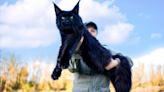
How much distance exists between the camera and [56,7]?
2682mm

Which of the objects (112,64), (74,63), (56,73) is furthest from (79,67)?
(56,73)

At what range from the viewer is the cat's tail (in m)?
3.02

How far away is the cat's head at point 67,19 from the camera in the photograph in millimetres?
2592

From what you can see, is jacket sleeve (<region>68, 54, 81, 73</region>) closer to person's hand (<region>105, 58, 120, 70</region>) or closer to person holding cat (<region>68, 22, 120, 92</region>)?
person holding cat (<region>68, 22, 120, 92</region>)

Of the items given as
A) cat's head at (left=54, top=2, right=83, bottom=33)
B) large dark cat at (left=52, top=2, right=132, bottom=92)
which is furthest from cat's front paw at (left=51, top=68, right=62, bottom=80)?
cat's head at (left=54, top=2, right=83, bottom=33)

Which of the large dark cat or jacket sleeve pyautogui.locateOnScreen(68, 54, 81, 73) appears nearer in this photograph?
the large dark cat

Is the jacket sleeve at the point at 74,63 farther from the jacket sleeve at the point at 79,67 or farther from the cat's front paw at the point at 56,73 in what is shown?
the cat's front paw at the point at 56,73

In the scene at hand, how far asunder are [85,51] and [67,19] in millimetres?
326

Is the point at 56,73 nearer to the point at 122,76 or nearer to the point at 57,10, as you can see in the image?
the point at 57,10

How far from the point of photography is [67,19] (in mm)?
2598

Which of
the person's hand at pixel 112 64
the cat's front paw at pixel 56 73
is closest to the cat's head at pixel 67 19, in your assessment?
the cat's front paw at pixel 56 73

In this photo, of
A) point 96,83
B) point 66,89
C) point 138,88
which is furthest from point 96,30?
point 66,89

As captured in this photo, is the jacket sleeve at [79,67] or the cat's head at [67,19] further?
the jacket sleeve at [79,67]

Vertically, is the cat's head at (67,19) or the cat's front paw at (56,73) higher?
the cat's head at (67,19)
